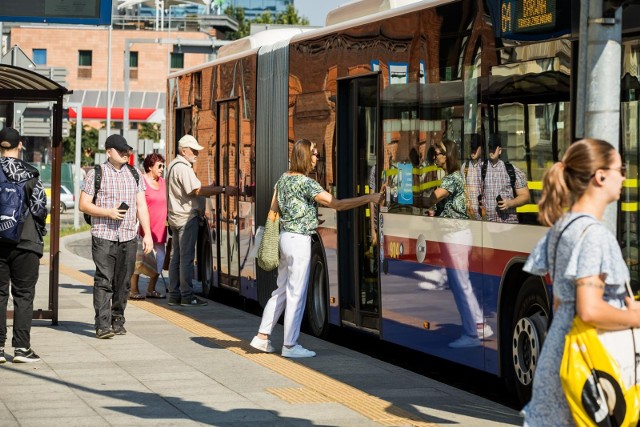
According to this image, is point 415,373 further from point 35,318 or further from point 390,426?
point 35,318

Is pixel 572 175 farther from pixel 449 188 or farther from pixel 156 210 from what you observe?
pixel 156 210

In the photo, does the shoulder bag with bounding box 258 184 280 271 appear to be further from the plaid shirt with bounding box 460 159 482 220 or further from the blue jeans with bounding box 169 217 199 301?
the blue jeans with bounding box 169 217 199 301

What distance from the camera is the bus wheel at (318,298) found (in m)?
13.6

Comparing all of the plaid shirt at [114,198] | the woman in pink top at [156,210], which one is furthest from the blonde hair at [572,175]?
the woman in pink top at [156,210]

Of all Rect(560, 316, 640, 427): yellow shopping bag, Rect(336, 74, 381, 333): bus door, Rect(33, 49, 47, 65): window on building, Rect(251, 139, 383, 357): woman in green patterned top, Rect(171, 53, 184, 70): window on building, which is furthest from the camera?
Rect(171, 53, 184, 70): window on building

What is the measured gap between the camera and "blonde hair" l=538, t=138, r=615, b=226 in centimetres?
523

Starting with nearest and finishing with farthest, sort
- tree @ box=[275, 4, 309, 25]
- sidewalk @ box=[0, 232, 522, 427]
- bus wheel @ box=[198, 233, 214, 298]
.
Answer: sidewalk @ box=[0, 232, 522, 427] < bus wheel @ box=[198, 233, 214, 298] < tree @ box=[275, 4, 309, 25]

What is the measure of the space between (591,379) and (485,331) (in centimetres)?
463

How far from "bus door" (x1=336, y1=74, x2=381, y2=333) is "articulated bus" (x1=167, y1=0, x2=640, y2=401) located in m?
0.02

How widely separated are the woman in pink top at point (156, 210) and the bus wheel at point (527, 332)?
8597 mm

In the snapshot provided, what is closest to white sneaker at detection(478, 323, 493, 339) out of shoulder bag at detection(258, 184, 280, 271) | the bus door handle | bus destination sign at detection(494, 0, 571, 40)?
the bus door handle

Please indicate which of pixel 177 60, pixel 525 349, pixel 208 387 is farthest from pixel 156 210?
pixel 177 60

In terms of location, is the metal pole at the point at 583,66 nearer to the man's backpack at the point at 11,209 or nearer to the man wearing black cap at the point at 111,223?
the man's backpack at the point at 11,209

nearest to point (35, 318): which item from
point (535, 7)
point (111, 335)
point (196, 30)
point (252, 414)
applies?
point (111, 335)
